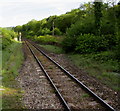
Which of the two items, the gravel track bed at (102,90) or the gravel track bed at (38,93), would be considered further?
the gravel track bed at (102,90)

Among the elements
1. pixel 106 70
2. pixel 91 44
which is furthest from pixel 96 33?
pixel 106 70

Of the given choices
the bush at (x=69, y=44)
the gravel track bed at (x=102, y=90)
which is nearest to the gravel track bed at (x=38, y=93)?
the gravel track bed at (x=102, y=90)

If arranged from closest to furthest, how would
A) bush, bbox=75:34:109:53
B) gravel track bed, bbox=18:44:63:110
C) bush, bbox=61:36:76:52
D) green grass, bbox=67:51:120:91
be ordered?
gravel track bed, bbox=18:44:63:110, green grass, bbox=67:51:120:91, bush, bbox=75:34:109:53, bush, bbox=61:36:76:52

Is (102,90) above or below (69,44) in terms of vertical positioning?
below

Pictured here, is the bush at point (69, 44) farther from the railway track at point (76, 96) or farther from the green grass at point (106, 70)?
the railway track at point (76, 96)

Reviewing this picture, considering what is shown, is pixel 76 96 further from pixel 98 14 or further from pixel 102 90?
pixel 98 14

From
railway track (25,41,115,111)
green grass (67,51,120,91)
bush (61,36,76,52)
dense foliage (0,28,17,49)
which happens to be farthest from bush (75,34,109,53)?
dense foliage (0,28,17,49)

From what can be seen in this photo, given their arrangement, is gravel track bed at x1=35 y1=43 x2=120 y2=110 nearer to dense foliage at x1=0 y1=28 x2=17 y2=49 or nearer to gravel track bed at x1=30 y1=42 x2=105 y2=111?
gravel track bed at x1=30 y1=42 x2=105 y2=111

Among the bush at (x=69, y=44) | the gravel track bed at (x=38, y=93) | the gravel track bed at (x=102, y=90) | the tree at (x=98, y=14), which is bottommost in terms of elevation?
the gravel track bed at (x=38, y=93)

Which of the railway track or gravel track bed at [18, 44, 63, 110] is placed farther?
gravel track bed at [18, 44, 63, 110]

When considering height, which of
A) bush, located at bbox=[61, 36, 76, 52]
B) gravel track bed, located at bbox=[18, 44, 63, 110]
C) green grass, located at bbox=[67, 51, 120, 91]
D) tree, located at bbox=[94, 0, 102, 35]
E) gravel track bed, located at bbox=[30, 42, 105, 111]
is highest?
tree, located at bbox=[94, 0, 102, 35]

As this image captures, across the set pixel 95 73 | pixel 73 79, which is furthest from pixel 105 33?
pixel 73 79

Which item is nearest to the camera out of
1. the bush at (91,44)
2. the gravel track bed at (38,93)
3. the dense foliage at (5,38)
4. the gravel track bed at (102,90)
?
the gravel track bed at (38,93)

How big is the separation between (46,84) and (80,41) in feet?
35.9
